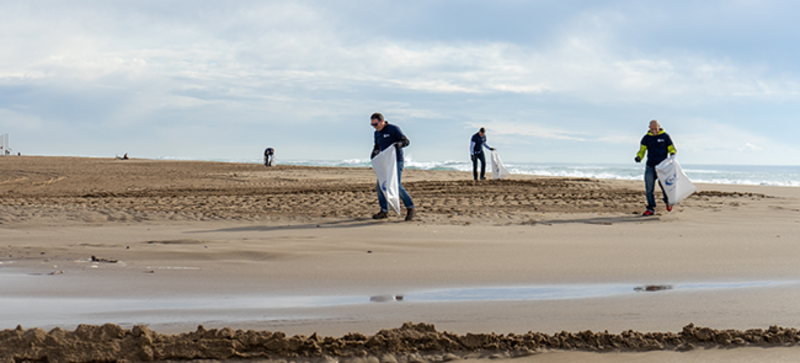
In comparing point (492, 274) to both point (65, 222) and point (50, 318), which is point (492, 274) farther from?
point (65, 222)

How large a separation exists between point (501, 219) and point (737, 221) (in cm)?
371

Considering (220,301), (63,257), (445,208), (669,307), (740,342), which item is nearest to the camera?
(740,342)

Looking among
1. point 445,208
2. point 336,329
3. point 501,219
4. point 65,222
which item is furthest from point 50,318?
point 445,208

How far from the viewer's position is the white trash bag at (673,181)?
8758 mm

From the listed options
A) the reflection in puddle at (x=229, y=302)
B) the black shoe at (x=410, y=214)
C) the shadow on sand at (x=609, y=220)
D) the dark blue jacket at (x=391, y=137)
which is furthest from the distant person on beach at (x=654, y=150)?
the reflection in puddle at (x=229, y=302)

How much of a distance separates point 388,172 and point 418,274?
3510mm

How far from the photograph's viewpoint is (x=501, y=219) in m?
8.23

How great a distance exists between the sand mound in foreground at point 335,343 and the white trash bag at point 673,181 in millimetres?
6703

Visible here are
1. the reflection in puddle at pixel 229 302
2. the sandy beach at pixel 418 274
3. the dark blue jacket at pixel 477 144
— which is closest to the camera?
the sandy beach at pixel 418 274

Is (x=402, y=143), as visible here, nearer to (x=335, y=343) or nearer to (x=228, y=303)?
(x=228, y=303)

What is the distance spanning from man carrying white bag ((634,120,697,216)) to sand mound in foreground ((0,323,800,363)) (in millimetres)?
6631

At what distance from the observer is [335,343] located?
2473mm

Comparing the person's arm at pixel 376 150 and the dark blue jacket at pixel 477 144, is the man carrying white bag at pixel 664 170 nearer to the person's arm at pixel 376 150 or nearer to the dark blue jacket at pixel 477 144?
the person's arm at pixel 376 150

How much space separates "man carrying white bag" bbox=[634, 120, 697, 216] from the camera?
8.76m
